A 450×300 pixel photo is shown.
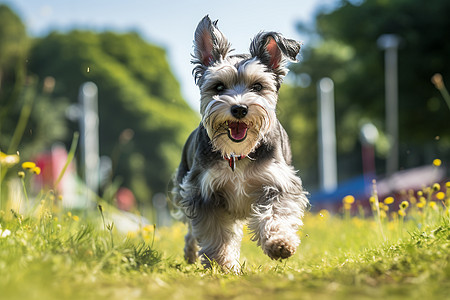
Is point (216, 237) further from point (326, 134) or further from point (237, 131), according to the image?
point (326, 134)

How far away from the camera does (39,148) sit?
3425 cm

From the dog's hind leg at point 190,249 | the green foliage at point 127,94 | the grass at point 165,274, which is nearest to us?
the grass at point 165,274

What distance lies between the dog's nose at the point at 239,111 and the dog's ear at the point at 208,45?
70cm

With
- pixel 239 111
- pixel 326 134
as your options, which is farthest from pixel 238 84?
pixel 326 134

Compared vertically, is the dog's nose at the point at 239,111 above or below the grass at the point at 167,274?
above

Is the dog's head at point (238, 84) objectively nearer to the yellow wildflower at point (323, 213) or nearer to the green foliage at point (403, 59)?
the yellow wildflower at point (323, 213)

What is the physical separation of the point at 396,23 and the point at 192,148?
20.6m

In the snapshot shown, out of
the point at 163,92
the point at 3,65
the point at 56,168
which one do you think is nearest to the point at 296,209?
the point at 56,168

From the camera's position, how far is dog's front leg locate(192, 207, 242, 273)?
16.8 feet

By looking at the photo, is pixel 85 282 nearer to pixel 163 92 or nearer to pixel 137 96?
pixel 137 96

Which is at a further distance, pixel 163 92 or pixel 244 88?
pixel 163 92

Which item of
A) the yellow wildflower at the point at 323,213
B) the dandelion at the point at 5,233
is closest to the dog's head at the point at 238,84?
the yellow wildflower at the point at 323,213

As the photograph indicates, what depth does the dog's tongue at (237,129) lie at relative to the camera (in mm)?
5133

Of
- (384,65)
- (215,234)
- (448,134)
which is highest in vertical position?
(384,65)
